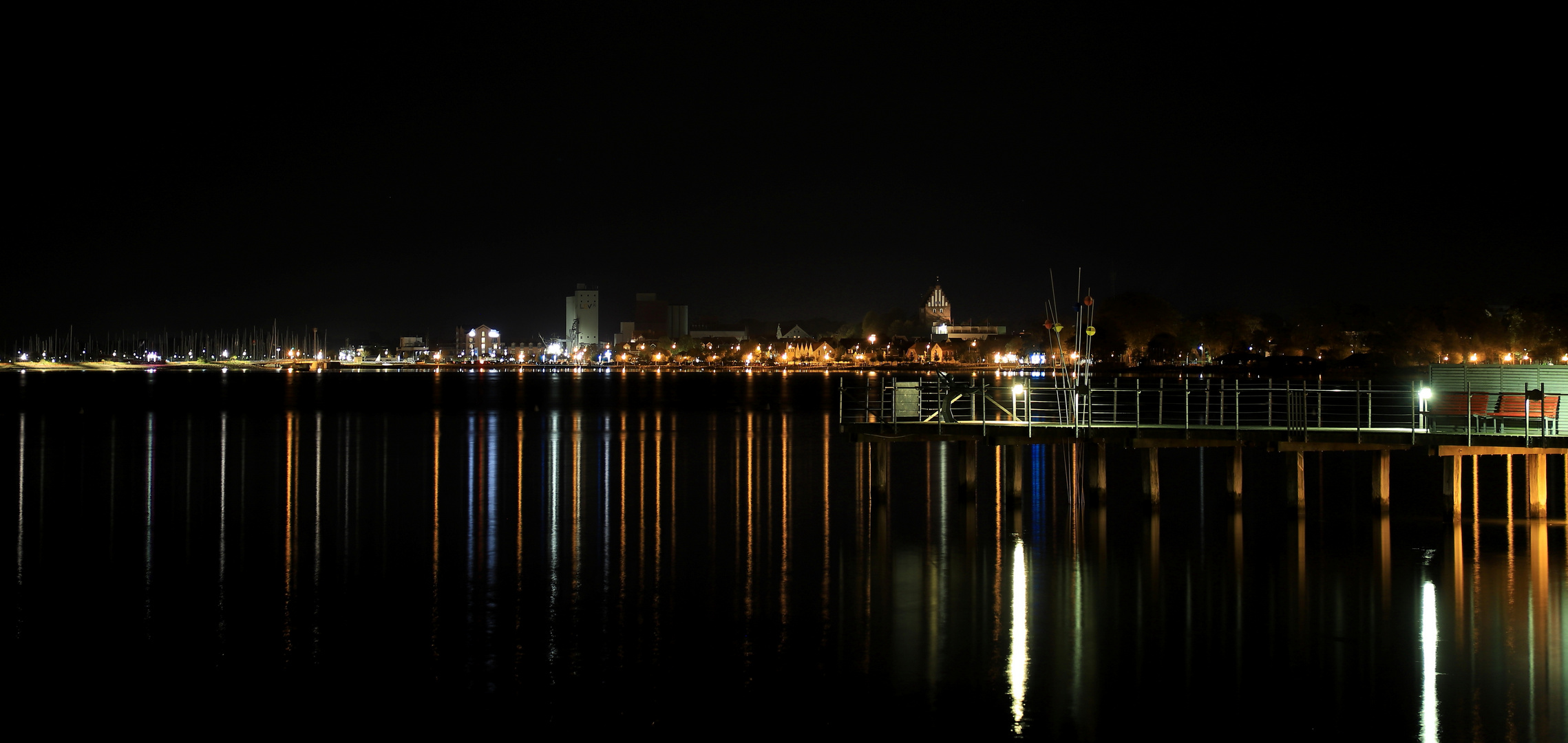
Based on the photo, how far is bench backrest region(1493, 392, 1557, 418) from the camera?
2353cm

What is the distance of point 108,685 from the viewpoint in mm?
14047

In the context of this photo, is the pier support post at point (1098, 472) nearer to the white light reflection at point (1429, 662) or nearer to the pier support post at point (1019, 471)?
the pier support post at point (1019, 471)

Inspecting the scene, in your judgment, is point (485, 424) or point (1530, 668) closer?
point (1530, 668)

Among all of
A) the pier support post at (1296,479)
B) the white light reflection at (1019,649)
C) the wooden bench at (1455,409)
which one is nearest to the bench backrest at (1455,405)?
the wooden bench at (1455,409)

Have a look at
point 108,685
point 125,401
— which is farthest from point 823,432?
point 125,401

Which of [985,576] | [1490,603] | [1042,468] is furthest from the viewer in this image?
[1042,468]

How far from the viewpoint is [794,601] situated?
1847 centimetres

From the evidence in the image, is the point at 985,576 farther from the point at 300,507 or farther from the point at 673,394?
the point at 673,394

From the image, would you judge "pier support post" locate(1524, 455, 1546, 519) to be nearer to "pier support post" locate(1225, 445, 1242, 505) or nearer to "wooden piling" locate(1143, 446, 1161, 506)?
"pier support post" locate(1225, 445, 1242, 505)

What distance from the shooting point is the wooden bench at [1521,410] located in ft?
77.1

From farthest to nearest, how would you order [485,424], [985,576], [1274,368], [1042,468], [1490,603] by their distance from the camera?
1. [1274,368]
2. [485,424]
3. [1042,468]
4. [985,576]
5. [1490,603]

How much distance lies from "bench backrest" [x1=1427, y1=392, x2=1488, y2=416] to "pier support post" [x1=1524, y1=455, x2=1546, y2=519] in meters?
1.69

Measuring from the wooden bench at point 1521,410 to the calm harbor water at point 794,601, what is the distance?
6.78ft

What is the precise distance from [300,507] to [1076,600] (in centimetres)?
1822
